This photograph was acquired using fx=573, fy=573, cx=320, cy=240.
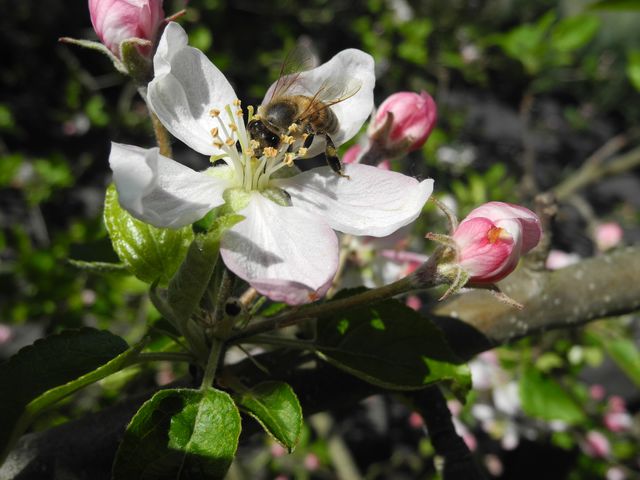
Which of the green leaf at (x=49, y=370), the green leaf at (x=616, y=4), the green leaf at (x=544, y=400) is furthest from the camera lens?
the green leaf at (x=544, y=400)

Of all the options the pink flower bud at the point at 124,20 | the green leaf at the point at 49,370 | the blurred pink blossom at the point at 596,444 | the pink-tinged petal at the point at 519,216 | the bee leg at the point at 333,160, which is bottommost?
the blurred pink blossom at the point at 596,444

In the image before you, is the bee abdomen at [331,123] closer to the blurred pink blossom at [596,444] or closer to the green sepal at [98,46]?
the green sepal at [98,46]

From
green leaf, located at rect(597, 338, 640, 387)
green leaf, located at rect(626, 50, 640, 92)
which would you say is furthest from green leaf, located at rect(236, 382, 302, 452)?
green leaf, located at rect(626, 50, 640, 92)

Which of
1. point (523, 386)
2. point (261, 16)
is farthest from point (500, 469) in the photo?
point (261, 16)

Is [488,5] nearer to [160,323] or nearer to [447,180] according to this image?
[447,180]

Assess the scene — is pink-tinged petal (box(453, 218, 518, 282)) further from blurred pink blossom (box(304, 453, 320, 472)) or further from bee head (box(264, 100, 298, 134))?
blurred pink blossom (box(304, 453, 320, 472))

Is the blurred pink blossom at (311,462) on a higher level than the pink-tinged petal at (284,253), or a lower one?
lower

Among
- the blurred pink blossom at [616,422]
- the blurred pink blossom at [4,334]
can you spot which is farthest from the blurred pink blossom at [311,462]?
the blurred pink blossom at [4,334]
